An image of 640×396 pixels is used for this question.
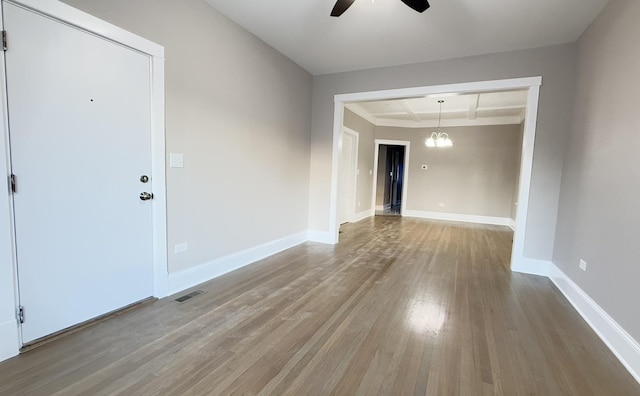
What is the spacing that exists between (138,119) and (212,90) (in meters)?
0.87

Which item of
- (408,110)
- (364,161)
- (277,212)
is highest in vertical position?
(408,110)

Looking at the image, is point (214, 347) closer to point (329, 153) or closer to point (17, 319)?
point (17, 319)

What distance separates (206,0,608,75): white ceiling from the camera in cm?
279

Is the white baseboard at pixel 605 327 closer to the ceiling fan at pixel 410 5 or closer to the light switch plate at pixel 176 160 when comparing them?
the ceiling fan at pixel 410 5

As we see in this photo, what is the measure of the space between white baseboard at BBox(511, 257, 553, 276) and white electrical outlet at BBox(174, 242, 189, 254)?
4008 millimetres

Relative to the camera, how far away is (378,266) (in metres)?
3.79

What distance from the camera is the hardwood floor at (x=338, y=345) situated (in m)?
1.62

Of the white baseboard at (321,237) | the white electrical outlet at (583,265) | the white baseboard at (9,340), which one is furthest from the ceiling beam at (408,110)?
the white baseboard at (9,340)

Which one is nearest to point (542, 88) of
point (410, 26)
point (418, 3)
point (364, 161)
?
point (410, 26)

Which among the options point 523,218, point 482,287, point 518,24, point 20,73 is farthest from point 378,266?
point 20,73

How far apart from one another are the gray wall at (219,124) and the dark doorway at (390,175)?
18.4ft

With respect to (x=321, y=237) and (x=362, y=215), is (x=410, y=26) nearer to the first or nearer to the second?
(x=321, y=237)

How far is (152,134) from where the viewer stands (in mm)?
2490

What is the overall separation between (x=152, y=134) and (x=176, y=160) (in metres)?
0.31
